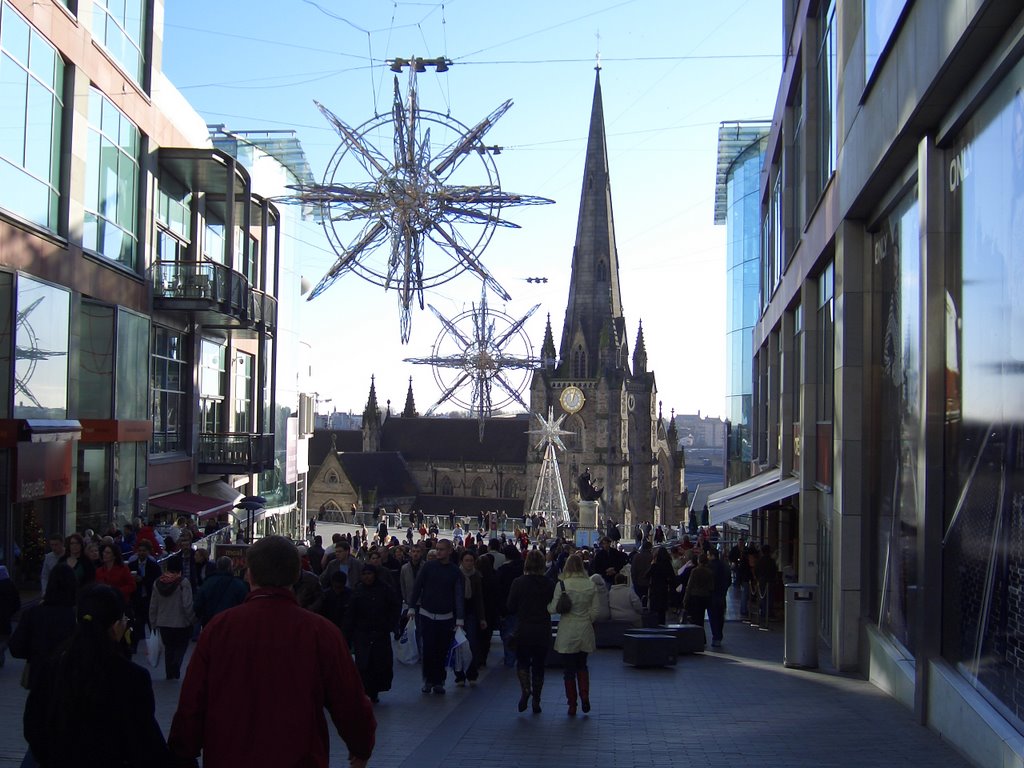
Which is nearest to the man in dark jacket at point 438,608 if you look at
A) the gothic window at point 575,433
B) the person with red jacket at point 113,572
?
the person with red jacket at point 113,572

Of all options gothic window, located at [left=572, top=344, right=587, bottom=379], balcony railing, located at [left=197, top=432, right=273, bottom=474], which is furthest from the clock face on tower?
balcony railing, located at [left=197, top=432, right=273, bottom=474]

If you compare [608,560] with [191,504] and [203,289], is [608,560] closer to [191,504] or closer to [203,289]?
[203,289]

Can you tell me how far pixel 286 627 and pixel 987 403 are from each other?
17.7ft

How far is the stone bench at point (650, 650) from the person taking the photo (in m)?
13.3

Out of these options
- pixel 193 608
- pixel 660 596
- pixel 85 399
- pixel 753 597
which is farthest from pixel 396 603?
pixel 753 597

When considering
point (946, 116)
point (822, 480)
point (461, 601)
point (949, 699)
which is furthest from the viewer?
point (822, 480)

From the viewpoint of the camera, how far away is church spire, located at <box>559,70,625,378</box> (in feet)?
342

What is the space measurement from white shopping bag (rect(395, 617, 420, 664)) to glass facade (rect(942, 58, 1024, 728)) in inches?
217

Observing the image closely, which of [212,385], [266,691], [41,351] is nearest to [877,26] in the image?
[266,691]

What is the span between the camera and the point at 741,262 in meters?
50.8

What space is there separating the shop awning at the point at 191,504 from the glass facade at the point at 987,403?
20257mm

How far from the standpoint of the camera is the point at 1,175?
16.8 m

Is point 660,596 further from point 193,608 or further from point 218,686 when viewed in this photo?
point 218,686

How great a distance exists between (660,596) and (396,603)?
7844 mm
